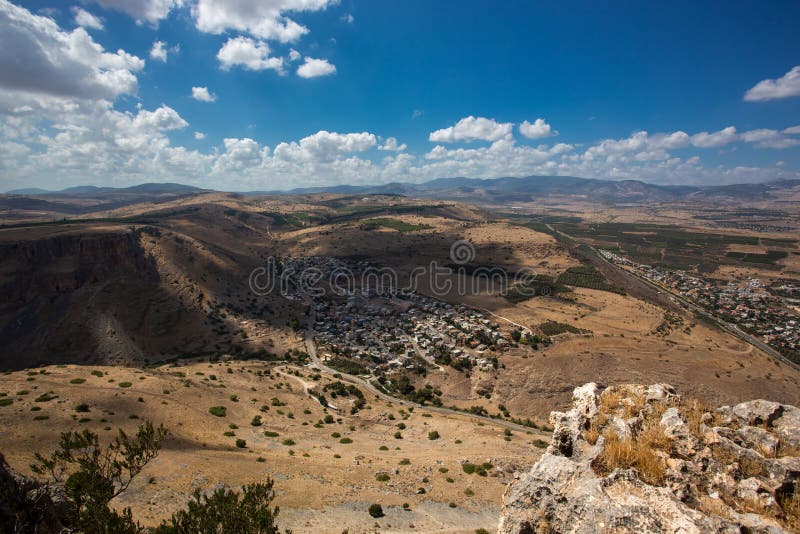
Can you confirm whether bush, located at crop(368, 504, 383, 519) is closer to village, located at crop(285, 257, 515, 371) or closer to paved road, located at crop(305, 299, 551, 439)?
paved road, located at crop(305, 299, 551, 439)

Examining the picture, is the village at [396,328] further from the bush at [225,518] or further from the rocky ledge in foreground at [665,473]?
the rocky ledge in foreground at [665,473]

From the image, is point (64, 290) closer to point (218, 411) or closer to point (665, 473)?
point (218, 411)

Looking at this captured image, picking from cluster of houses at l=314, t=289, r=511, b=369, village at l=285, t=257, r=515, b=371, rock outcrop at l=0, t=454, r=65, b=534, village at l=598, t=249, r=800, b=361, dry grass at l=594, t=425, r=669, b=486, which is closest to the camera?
dry grass at l=594, t=425, r=669, b=486

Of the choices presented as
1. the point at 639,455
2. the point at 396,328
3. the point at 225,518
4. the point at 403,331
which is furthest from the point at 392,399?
the point at 639,455

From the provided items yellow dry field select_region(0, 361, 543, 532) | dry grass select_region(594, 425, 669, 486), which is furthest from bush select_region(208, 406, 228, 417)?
dry grass select_region(594, 425, 669, 486)

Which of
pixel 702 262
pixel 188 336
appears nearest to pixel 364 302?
pixel 188 336

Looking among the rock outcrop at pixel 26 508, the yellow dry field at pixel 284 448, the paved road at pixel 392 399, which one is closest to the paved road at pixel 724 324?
the paved road at pixel 392 399
